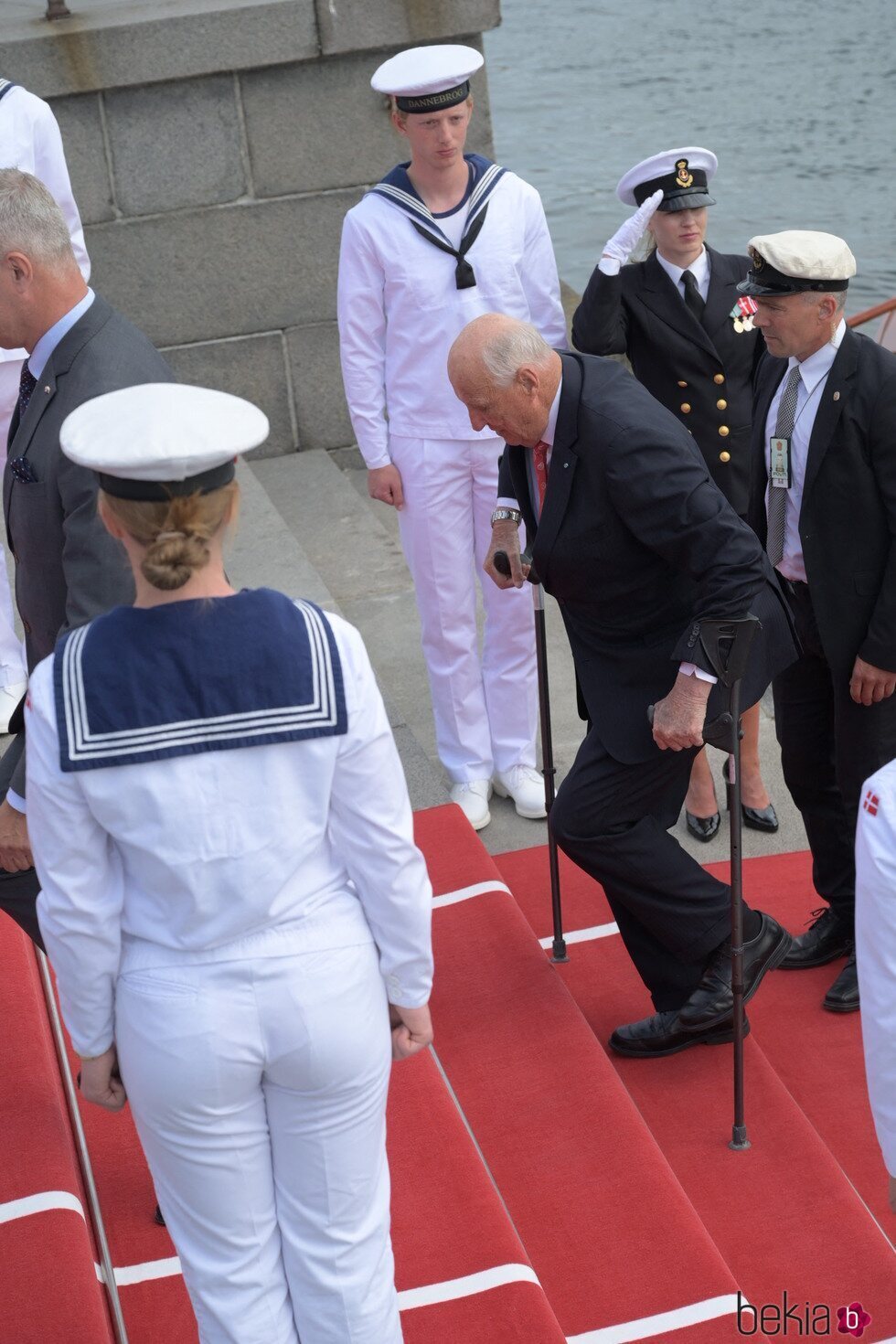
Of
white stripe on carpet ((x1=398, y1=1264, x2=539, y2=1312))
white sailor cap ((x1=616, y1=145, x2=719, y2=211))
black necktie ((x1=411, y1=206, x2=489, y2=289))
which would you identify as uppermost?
white sailor cap ((x1=616, y1=145, x2=719, y2=211))

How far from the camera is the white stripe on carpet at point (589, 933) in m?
3.94

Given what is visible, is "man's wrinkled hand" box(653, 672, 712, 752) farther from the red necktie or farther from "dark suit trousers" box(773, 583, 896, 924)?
"dark suit trousers" box(773, 583, 896, 924)

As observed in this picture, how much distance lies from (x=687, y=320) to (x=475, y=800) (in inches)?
57.4

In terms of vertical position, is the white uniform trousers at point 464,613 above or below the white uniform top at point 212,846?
below

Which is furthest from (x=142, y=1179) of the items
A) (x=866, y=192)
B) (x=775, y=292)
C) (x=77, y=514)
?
(x=866, y=192)

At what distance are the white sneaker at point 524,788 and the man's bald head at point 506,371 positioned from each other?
1.53 metres

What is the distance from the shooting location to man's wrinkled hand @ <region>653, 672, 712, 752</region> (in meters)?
3.10

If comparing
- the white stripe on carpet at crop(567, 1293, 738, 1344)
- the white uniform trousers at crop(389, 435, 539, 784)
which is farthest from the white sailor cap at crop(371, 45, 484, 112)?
the white stripe on carpet at crop(567, 1293, 738, 1344)

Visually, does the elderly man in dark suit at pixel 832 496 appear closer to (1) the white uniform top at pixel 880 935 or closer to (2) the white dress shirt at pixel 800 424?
(2) the white dress shirt at pixel 800 424

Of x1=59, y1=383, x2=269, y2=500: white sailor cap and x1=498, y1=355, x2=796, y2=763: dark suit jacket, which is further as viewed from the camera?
x1=498, y1=355, x2=796, y2=763: dark suit jacket

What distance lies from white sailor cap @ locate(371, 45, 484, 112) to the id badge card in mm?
1302

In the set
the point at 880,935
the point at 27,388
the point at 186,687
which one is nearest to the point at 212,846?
the point at 186,687

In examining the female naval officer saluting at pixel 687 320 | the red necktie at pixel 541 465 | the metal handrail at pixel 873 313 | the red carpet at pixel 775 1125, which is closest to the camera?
the red carpet at pixel 775 1125

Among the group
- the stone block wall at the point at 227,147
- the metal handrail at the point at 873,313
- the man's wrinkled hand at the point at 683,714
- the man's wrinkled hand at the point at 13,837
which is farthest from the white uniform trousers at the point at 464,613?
the metal handrail at the point at 873,313
